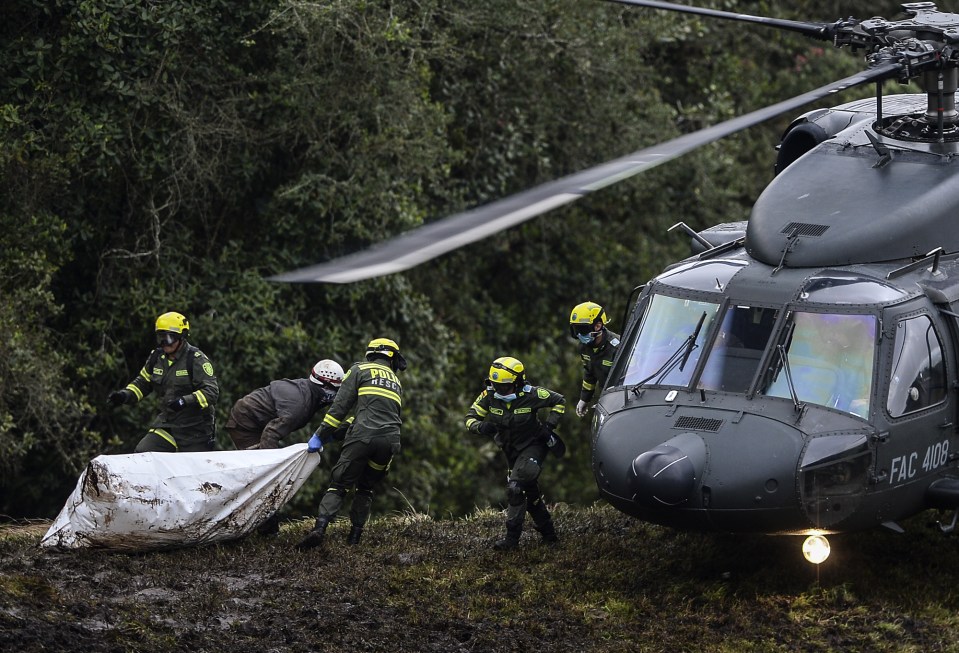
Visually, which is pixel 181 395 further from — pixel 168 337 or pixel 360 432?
pixel 360 432

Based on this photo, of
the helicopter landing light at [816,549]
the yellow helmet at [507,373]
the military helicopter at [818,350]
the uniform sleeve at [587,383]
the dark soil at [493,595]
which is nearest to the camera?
the dark soil at [493,595]

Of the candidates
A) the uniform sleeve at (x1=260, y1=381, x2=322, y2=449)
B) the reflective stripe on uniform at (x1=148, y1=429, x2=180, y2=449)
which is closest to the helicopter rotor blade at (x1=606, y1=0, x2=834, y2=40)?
the uniform sleeve at (x1=260, y1=381, x2=322, y2=449)

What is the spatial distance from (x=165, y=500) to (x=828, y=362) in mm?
5419

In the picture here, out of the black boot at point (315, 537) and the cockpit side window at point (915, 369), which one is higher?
the cockpit side window at point (915, 369)

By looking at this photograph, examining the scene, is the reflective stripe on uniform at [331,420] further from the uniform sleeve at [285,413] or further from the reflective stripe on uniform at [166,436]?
the reflective stripe on uniform at [166,436]

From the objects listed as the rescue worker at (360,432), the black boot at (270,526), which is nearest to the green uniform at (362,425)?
the rescue worker at (360,432)

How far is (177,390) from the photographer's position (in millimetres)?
12578

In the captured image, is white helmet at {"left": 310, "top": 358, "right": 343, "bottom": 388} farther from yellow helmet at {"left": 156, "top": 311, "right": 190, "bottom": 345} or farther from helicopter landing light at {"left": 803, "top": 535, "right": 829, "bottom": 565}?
helicopter landing light at {"left": 803, "top": 535, "right": 829, "bottom": 565}

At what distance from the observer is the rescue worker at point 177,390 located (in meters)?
12.5

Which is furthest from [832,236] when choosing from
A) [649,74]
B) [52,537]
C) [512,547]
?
[649,74]

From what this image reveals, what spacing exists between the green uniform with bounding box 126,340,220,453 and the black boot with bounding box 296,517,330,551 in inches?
53.4

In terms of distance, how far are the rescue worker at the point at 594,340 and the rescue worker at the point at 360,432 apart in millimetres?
1749

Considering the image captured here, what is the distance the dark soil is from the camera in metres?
9.65

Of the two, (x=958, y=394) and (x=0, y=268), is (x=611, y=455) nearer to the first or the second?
(x=958, y=394)
